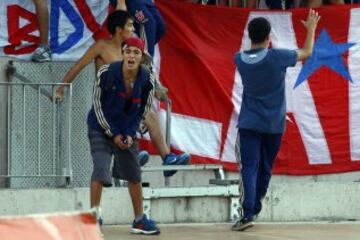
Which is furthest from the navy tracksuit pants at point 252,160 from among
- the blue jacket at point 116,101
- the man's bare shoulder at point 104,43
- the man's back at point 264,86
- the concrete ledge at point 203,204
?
the man's bare shoulder at point 104,43

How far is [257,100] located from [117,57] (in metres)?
1.56

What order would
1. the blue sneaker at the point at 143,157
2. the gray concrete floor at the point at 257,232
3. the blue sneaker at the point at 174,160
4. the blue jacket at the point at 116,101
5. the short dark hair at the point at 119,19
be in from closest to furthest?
the blue jacket at the point at 116,101, the gray concrete floor at the point at 257,232, the short dark hair at the point at 119,19, the blue sneaker at the point at 143,157, the blue sneaker at the point at 174,160

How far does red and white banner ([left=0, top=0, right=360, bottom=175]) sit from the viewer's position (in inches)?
438

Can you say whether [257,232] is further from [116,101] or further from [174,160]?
[116,101]

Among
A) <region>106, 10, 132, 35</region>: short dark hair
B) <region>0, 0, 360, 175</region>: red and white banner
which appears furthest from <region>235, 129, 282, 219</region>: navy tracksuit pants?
<region>0, 0, 360, 175</region>: red and white banner

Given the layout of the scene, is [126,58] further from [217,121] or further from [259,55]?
[217,121]

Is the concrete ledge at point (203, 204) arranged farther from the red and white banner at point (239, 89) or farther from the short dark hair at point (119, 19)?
the short dark hair at point (119, 19)

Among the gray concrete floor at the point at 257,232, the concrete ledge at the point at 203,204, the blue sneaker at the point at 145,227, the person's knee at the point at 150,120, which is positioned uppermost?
the person's knee at the point at 150,120

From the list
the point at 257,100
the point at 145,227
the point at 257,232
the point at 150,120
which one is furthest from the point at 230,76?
the point at 145,227

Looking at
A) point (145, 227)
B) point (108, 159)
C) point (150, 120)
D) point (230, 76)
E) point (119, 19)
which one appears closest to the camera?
point (108, 159)

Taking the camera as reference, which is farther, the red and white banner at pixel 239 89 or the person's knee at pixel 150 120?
the red and white banner at pixel 239 89

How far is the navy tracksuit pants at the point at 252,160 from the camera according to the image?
30.5 feet

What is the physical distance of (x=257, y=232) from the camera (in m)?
9.32

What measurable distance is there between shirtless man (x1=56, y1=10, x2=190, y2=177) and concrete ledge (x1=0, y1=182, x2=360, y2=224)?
17.4 inches
